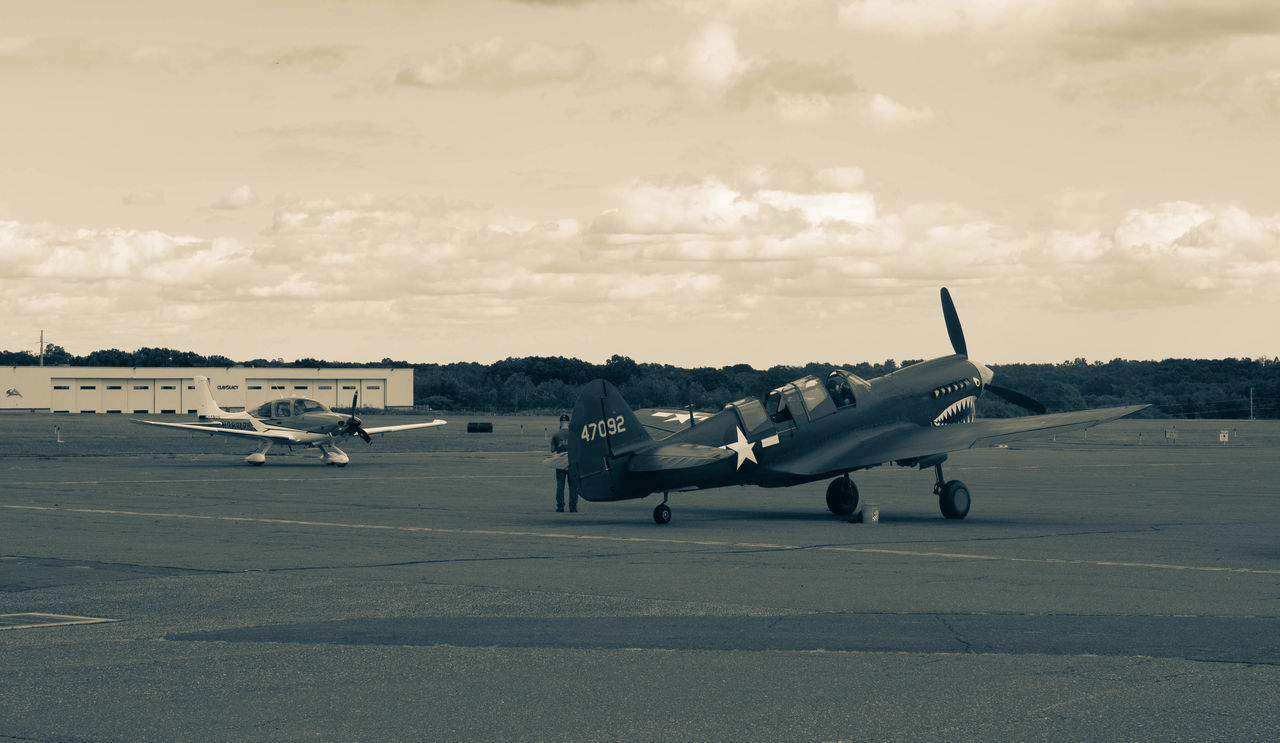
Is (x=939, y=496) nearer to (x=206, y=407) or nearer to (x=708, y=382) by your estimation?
(x=206, y=407)

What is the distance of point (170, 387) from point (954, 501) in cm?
13207

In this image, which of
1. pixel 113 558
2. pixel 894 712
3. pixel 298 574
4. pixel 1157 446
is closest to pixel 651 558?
pixel 298 574

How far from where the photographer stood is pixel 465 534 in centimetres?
1833

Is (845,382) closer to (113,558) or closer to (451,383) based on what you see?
(113,558)

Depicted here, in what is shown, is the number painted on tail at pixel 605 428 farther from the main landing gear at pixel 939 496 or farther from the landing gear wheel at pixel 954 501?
the landing gear wheel at pixel 954 501

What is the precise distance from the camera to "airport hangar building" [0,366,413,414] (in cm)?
13575

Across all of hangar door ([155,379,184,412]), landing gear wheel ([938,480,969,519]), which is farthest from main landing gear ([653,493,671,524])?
hangar door ([155,379,184,412])

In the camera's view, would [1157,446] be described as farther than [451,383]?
No

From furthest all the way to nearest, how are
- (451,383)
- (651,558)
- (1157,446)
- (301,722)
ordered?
(451,383) < (1157,446) < (651,558) < (301,722)

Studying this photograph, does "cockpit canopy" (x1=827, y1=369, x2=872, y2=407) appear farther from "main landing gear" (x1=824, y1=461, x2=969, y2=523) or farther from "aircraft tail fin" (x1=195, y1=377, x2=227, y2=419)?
"aircraft tail fin" (x1=195, y1=377, x2=227, y2=419)

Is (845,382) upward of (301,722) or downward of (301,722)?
upward

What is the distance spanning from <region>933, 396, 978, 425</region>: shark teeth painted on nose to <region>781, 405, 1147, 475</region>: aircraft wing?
2.76 feet

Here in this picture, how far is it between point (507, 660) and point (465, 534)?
977 cm

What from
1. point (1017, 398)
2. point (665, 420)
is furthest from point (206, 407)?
point (1017, 398)
